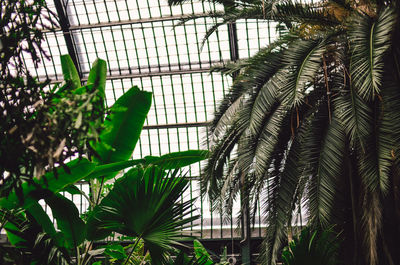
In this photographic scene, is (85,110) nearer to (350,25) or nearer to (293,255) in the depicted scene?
(293,255)

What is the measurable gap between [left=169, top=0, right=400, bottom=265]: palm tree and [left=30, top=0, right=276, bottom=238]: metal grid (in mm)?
9767

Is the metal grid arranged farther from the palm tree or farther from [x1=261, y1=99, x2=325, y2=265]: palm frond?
[x1=261, y1=99, x2=325, y2=265]: palm frond

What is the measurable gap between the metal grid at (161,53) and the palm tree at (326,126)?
32.0ft

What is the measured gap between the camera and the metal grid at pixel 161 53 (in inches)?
756

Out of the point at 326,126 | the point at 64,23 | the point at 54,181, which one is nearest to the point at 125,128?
the point at 54,181

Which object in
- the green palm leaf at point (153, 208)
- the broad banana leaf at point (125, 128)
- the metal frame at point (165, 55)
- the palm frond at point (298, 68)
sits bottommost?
the green palm leaf at point (153, 208)

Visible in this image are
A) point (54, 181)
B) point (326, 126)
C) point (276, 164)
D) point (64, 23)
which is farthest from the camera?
point (64, 23)

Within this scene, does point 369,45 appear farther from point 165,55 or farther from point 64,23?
point 64,23

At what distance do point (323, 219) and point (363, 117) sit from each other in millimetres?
1544

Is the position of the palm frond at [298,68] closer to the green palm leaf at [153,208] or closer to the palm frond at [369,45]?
the palm frond at [369,45]

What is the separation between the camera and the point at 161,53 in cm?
2005

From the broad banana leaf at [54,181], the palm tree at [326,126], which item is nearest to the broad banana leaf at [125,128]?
the palm tree at [326,126]

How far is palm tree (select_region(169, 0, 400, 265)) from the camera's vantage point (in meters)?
7.57

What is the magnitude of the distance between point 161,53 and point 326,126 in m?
12.3
